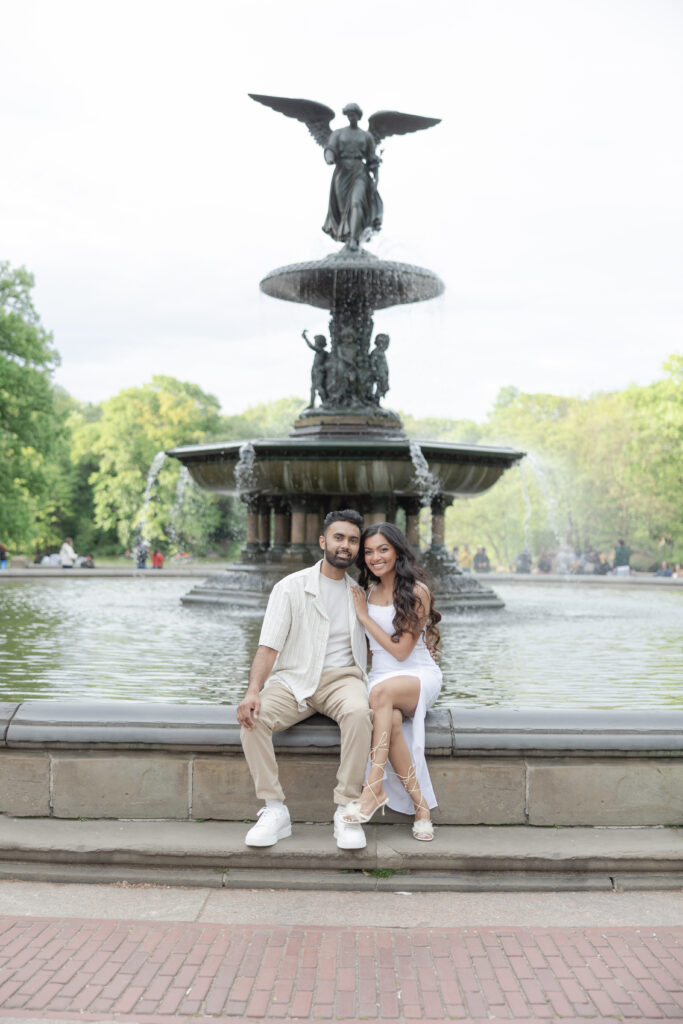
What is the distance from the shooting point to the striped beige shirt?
509 cm

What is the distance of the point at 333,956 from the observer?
388 cm

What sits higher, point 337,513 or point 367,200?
point 367,200

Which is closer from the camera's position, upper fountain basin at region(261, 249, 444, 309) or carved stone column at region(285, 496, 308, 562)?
carved stone column at region(285, 496, 308, 562)

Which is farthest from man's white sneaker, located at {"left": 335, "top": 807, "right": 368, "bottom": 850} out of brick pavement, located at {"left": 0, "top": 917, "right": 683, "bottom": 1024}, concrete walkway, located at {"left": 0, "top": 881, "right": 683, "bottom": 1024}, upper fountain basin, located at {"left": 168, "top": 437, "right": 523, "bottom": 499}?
upper fountain basin, located at {"left": 168, "top": 437, "right": 523, "bottom": 499}

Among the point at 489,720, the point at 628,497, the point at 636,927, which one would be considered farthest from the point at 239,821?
the point at 628,497

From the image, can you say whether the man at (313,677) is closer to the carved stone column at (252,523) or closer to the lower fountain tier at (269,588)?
the lower fountain tier at (269,588)

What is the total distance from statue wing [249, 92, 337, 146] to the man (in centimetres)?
1316

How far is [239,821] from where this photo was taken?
500cm

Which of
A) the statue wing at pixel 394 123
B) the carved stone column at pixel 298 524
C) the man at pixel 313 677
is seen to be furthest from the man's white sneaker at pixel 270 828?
the statue wing at pixel 394 123

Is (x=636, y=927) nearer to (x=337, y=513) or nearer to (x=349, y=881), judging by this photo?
(x=349, y=881)

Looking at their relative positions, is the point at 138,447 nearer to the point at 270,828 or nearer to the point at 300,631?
the point at 300,631

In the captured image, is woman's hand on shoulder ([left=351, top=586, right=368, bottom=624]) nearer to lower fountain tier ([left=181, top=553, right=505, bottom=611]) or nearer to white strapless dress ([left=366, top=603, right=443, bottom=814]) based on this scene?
white strapless dress ([left=366, top=603, right=443, bottom=814])

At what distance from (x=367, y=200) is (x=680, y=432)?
29887 millimetres

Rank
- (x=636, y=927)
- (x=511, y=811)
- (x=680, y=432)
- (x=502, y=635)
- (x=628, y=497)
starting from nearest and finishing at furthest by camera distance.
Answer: (x=636, y=927) < (x=511, y=811) < (x=502, y=635) < (x=680, y=432) < (x=628, y=497)
